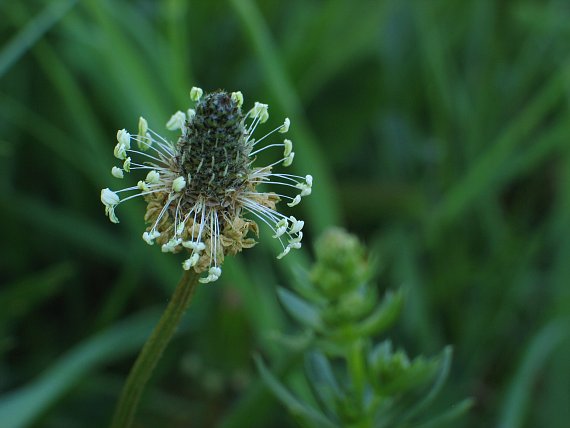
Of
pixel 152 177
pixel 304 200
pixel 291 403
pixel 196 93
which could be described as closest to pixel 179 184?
pixel 152 177

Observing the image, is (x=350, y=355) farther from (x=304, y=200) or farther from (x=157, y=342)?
(x=304, y=200)

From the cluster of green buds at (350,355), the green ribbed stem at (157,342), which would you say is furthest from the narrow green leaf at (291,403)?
the green ribbed stem at (157,342)

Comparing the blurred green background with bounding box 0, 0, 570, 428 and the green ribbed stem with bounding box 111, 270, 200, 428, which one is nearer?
the green ribbed stem with bounding box 111, 270, 200, 428

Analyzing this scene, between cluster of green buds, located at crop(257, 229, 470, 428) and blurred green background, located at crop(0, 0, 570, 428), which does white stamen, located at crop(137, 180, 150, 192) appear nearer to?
cluster of green buds, located at crop(257, 229, 470, 428)

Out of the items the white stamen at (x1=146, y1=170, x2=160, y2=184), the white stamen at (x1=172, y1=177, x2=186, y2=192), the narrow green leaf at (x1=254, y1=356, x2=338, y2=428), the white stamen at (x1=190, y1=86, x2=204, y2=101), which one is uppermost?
the white stamen at (x1=190, y1=86, x2=204, y2=101)

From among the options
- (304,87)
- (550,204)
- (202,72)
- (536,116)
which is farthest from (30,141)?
(550,204)

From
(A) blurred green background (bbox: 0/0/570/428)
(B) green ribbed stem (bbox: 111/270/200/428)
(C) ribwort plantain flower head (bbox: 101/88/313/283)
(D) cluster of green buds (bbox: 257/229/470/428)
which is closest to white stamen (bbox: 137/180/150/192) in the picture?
(C) ribwort plantain flower head (bbox: 101/88/313/283)
